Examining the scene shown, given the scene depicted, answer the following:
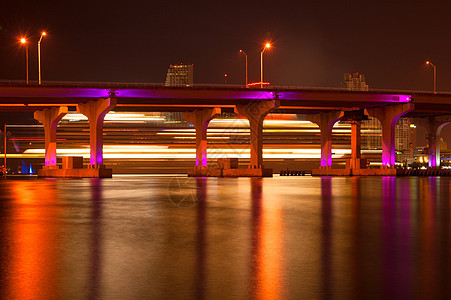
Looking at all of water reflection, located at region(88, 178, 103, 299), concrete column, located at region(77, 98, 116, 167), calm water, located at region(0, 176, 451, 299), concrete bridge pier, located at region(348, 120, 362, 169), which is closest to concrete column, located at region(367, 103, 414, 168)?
concrete bridge pier, located at region(348, 120, 362, 169)

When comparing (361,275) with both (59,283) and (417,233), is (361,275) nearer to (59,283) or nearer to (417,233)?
(59,283)

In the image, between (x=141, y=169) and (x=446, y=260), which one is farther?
(x=141, y=169)

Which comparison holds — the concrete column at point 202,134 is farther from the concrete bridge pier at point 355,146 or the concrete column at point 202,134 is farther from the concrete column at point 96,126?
the concrete bridge pier at point 355,146

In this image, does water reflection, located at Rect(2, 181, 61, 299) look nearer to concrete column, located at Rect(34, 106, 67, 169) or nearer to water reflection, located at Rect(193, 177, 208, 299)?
water reflection, located at Rect(193, 177, 208, 299)

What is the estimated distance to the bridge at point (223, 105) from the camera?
75938 millimetres

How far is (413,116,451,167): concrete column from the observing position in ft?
372

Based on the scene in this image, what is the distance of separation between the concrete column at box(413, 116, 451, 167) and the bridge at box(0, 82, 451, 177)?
12412mm

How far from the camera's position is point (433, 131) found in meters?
114

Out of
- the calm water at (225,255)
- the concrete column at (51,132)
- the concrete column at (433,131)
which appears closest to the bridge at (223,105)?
the concrete column at (51,132)

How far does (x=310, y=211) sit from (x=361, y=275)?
12.7 meters

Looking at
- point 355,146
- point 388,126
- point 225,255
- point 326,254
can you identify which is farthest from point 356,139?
point 225,255

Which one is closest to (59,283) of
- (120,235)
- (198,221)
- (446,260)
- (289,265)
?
(289,265)

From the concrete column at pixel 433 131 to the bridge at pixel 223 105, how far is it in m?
12.4

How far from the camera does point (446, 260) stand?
10945 millimetres
